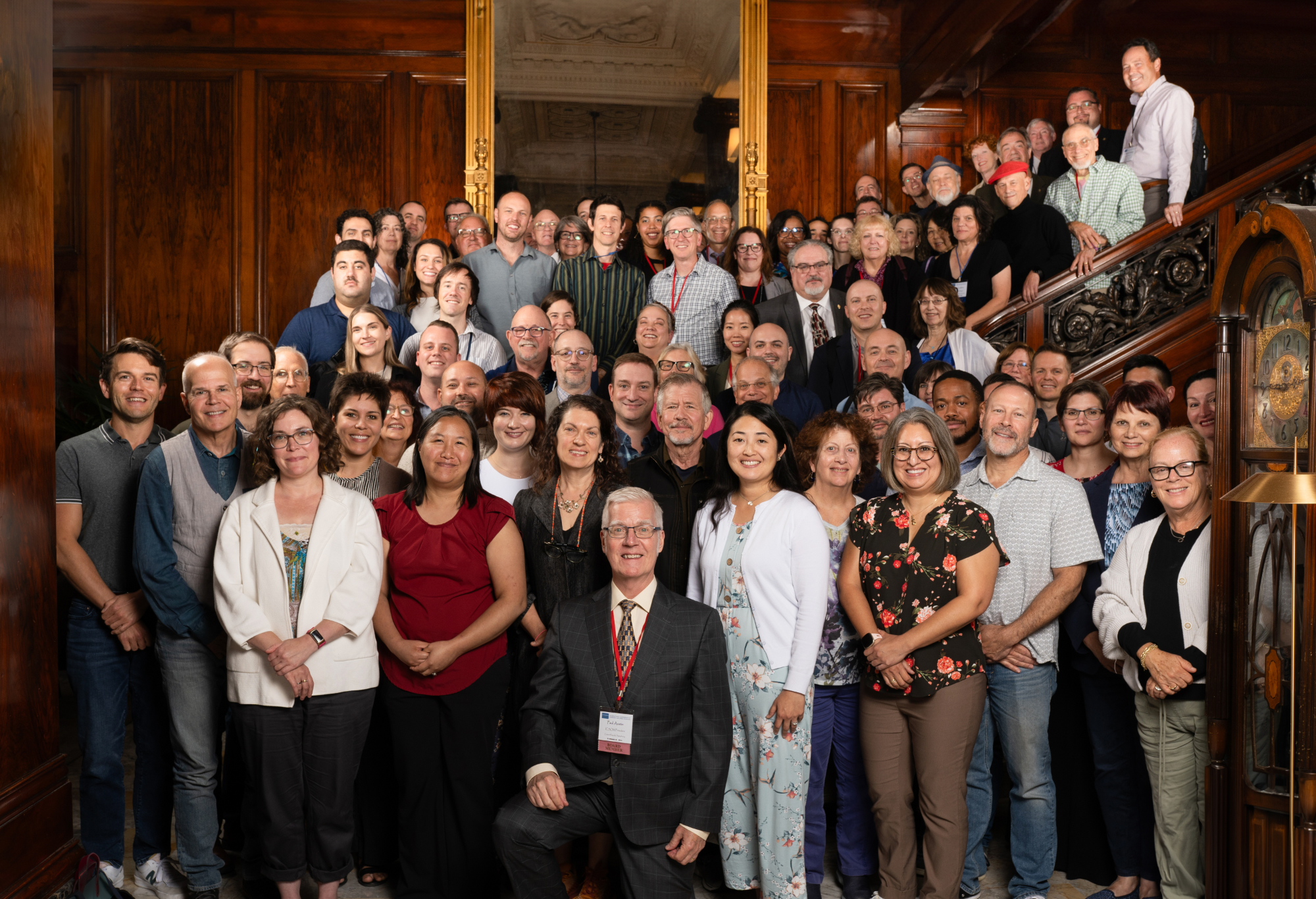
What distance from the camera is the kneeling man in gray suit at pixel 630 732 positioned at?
9.43ft

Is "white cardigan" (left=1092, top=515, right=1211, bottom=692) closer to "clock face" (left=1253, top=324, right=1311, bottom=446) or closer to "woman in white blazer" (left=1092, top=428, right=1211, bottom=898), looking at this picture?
"woman in white blazer" (left=1092, top=428, right=1211, bottom=898)

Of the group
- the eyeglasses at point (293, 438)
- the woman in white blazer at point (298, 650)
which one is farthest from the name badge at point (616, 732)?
the eyeglasses at point (293, 438)

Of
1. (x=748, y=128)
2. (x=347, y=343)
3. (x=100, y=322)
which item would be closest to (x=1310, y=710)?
(x=347, y=343)

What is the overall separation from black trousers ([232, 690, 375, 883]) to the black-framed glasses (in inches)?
28.2

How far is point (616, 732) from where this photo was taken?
289 cm

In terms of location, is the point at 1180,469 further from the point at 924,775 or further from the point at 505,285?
the point at 505,285

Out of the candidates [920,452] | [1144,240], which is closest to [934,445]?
[920,452]

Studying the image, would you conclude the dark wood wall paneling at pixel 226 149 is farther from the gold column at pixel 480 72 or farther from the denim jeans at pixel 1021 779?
the denim jeans at pixel 1021 779

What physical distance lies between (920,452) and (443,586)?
4.95 feet

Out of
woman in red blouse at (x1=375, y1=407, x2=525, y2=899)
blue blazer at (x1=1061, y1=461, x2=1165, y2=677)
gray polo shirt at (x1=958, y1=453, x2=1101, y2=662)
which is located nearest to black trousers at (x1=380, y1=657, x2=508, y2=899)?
woman in red blouse at (x1=375, y1=407, x2=525, y2=899)

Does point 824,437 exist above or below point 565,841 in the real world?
above

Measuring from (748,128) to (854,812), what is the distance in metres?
6.15

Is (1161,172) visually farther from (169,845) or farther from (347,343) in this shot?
(169,845)

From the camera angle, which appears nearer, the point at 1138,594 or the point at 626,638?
the point at 626,638
